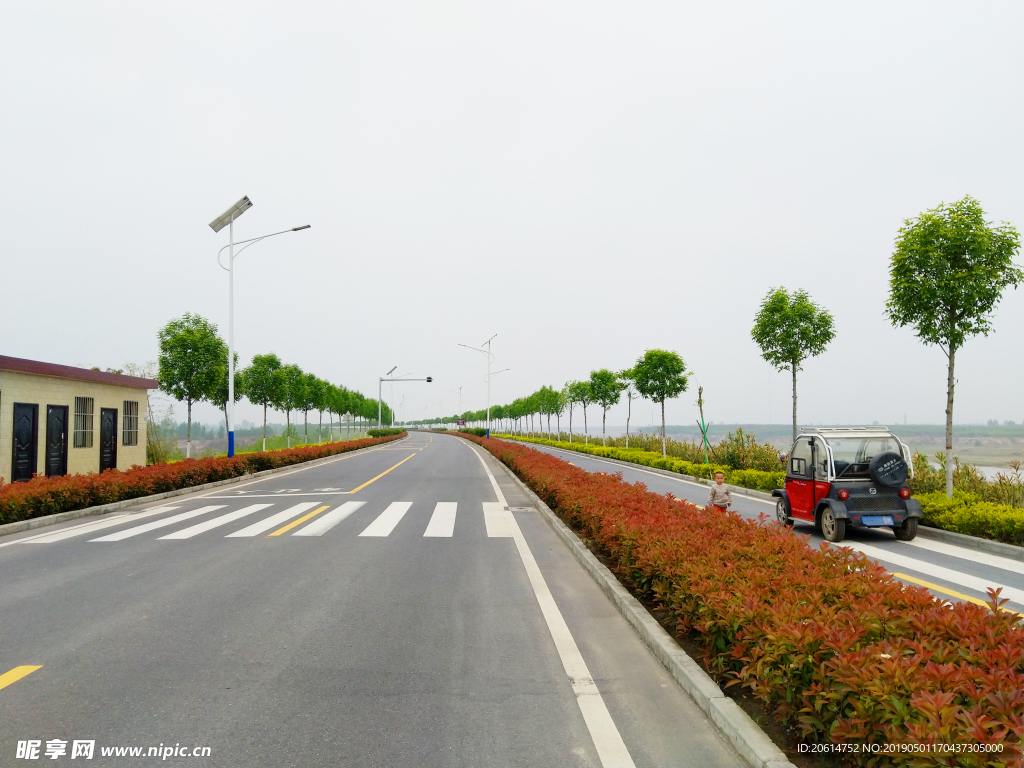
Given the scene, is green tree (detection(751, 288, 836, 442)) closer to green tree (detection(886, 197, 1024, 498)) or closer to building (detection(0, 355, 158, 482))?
green tree (detection(886, 197, 1024, 498))

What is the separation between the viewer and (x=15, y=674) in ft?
14.8

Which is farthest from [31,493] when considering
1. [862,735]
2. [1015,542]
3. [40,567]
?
[1015,542]

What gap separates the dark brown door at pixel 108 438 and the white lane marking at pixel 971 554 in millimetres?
24091

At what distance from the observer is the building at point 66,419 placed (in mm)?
17625

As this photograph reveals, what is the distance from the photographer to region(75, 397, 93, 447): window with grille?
68.4 feet

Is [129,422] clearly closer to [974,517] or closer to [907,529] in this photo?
[907,529]

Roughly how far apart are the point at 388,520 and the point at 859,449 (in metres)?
8.80

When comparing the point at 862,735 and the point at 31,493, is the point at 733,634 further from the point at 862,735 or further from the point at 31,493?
the point at 31,493

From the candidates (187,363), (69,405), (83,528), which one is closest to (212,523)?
(83,528)

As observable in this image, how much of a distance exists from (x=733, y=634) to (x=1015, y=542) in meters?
8.45

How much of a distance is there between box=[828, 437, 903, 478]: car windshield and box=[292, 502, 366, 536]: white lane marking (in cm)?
899

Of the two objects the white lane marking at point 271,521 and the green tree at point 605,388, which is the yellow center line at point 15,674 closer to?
the white lane marking at point 271,521

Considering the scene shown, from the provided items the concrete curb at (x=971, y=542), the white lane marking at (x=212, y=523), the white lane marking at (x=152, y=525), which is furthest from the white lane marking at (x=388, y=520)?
the concrete curb at (x=971, y=542)

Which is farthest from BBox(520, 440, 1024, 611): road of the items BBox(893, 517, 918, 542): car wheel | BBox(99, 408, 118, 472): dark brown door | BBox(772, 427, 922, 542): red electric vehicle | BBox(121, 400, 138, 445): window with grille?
BBox(121, 400, 138, 445): window with grille
